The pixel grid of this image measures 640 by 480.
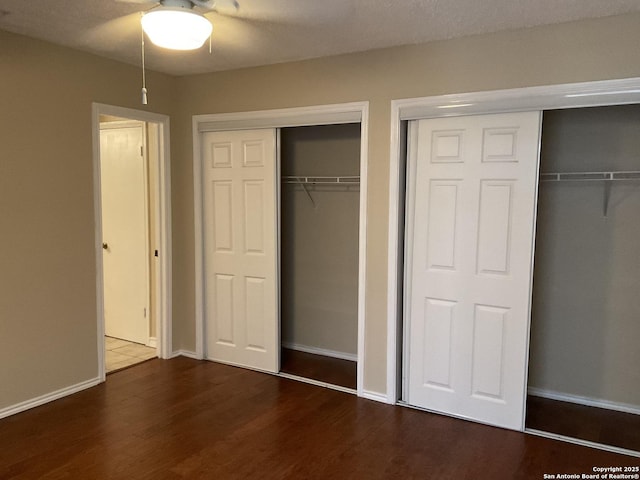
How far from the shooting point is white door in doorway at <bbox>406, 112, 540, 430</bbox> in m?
3.08

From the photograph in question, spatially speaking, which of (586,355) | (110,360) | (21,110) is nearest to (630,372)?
(586,355)

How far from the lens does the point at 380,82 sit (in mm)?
3428

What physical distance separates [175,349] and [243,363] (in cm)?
70

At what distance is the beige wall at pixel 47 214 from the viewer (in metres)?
3.21

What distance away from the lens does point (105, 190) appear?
16.1 feet

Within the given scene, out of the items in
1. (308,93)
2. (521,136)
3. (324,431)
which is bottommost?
(324,431)

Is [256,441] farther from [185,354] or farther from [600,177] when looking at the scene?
[600,177]

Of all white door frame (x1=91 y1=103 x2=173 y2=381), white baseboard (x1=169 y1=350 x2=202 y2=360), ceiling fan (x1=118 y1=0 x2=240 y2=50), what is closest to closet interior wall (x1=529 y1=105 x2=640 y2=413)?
ceiling fan (x1=118 y1=0 x2=240 y2=50)

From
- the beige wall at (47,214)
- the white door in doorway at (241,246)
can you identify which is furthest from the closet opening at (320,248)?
the beige wall at (47,214)

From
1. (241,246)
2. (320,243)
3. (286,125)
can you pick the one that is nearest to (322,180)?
(320,243)

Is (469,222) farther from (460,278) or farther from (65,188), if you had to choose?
(65,188)

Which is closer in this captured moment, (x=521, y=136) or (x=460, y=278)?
(x=521, y=136)

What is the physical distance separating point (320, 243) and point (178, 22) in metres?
2.50

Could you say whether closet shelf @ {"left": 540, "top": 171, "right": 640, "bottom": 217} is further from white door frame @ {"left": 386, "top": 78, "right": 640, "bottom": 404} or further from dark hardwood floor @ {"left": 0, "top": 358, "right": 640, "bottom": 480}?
dark hardwood floor @ {"left": 0, "top": 358, "right": 640, "bottom": 480}
